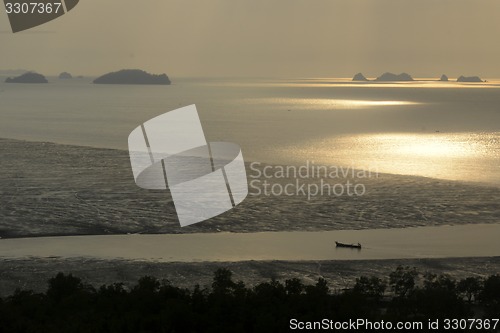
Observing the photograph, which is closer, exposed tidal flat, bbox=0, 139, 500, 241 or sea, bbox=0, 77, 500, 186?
exposed tidal flat, bbox=0, 139, 500, 241

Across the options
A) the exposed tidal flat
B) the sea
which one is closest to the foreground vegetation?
the exposed tidal flat

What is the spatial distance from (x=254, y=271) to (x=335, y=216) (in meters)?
6.98

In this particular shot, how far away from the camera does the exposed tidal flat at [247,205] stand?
86.1 feet

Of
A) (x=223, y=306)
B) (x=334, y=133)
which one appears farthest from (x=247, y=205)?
(x=334, y=133)

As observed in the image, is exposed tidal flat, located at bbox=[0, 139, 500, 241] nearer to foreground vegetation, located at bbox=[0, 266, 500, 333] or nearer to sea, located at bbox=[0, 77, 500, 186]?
sea, located at bbox=[0, 77, 500, 186]

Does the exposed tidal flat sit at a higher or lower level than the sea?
higher

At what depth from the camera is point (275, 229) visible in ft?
85.4

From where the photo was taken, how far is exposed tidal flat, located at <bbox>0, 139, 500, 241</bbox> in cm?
2625

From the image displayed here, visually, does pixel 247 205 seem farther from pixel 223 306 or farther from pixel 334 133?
pixel 334 133

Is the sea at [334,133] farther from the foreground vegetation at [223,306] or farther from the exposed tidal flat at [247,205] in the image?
the foreground vegetation at [223,306]

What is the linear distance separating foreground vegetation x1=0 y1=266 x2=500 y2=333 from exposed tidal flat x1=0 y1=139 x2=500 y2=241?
25.6 ft

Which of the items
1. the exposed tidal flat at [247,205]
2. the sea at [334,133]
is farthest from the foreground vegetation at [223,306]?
the sea at [334,133]

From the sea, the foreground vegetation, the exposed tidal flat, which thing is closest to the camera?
the foreground vegetation

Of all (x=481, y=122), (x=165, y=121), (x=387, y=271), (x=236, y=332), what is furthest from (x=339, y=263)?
(x=481, y=122)
